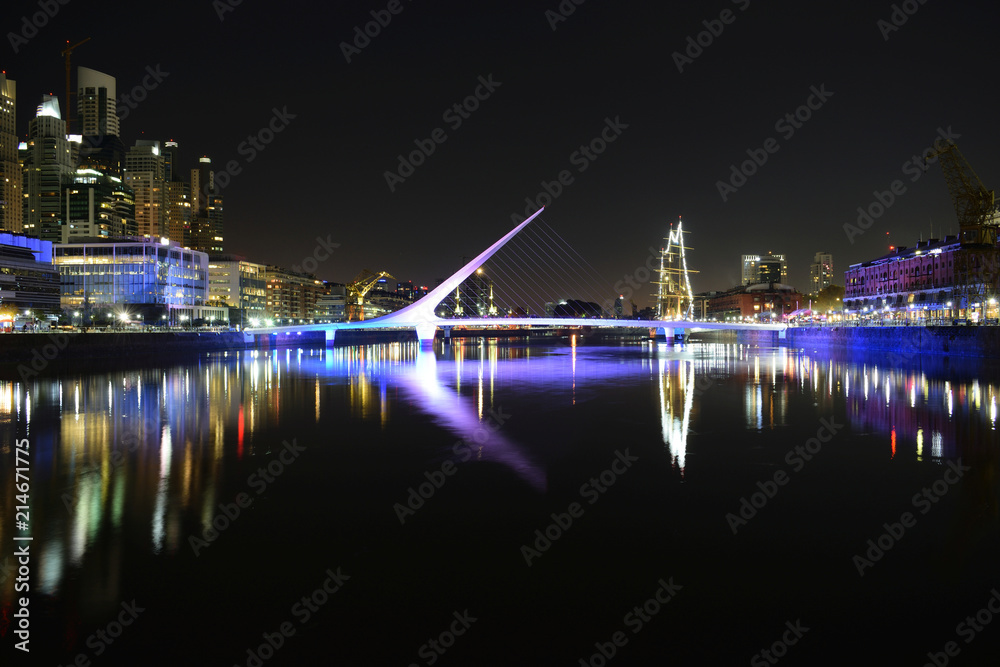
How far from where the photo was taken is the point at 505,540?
21.1 ft

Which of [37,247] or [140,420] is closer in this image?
[140,420]

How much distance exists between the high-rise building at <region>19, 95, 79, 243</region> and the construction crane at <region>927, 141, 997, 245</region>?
144 m

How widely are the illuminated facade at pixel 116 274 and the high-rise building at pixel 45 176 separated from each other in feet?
187

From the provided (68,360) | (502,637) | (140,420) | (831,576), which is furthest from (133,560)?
(68,360)

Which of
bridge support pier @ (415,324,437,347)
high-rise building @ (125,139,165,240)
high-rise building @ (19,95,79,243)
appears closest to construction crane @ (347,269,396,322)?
bridge support pier @ (415,324,437,347)

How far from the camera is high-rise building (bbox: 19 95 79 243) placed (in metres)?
134

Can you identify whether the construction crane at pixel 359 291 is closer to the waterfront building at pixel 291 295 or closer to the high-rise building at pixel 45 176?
the waterfront building at pixel 291 295

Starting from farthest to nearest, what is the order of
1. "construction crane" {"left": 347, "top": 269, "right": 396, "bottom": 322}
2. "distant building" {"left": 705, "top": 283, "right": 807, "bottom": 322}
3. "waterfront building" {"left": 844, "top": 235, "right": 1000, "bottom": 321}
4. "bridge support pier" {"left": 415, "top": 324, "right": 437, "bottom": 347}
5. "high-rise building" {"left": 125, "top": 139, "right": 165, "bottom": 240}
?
"high-rise building" {"left": 125, "top": 139, "right": 165, "bottom": 240} → "distant building" {"left": 705, "top": 283, "right": 807, "bottom": 322} → "construction crane" {"left": 347, "top": 269, "right": 396, "bottom": 322} → "bridge support pier" {"left": 415, "top": 324, "right": 437, "bottom": 347} → "waterfront building" {"left": 844, "top": 235, "right": 1000, "bottom": 321}

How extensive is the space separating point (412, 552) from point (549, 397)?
13879mm

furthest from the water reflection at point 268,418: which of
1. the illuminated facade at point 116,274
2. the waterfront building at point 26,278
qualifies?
the illuminated facade at point 116,274

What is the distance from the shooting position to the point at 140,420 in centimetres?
1467

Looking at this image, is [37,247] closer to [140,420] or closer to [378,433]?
[140,420]

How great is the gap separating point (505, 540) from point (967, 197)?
52.0m

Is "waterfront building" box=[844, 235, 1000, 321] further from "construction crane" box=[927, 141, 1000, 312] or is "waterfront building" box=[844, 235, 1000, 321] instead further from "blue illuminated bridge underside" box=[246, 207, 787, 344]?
"blue illuminated bridge underside" box=[246, 207, 787, 344]
